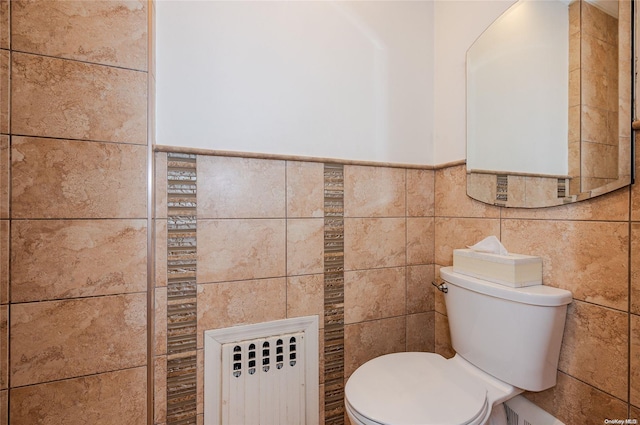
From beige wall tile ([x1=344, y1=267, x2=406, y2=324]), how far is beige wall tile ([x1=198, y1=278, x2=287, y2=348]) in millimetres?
294

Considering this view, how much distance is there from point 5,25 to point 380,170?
1313mm

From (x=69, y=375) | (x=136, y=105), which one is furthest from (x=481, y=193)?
(x=69, y=375)

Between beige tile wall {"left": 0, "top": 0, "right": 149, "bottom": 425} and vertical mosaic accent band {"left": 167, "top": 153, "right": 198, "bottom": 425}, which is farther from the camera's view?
vertical mosaic accent band {"left": 167, "top": 153, "right": 198, "bottom": 425}

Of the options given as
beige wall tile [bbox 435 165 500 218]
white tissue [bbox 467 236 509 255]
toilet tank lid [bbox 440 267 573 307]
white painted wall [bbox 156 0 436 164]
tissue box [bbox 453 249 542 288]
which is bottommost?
toilet tank lid [bbox 440 267 573 307]

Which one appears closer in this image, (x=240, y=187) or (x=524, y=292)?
(x=524, y=292)

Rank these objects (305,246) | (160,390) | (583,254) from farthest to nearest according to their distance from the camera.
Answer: (305,246), (160,390), (583,254)

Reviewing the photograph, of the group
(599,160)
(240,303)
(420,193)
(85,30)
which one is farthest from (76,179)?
(599,160)

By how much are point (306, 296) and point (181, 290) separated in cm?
47

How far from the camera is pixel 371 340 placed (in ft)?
4.51

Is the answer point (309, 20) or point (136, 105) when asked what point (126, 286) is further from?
point (309, 20)

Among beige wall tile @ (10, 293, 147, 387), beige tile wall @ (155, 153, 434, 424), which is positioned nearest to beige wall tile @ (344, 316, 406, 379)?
beige tile wall @ (155, 153, 434, 424)

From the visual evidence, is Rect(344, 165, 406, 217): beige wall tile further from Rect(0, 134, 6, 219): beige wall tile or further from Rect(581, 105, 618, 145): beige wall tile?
Rect(0, 134, 6, 219): beige wall tile

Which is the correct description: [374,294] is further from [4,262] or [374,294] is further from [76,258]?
[4,262]

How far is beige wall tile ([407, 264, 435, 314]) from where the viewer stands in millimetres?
1455
